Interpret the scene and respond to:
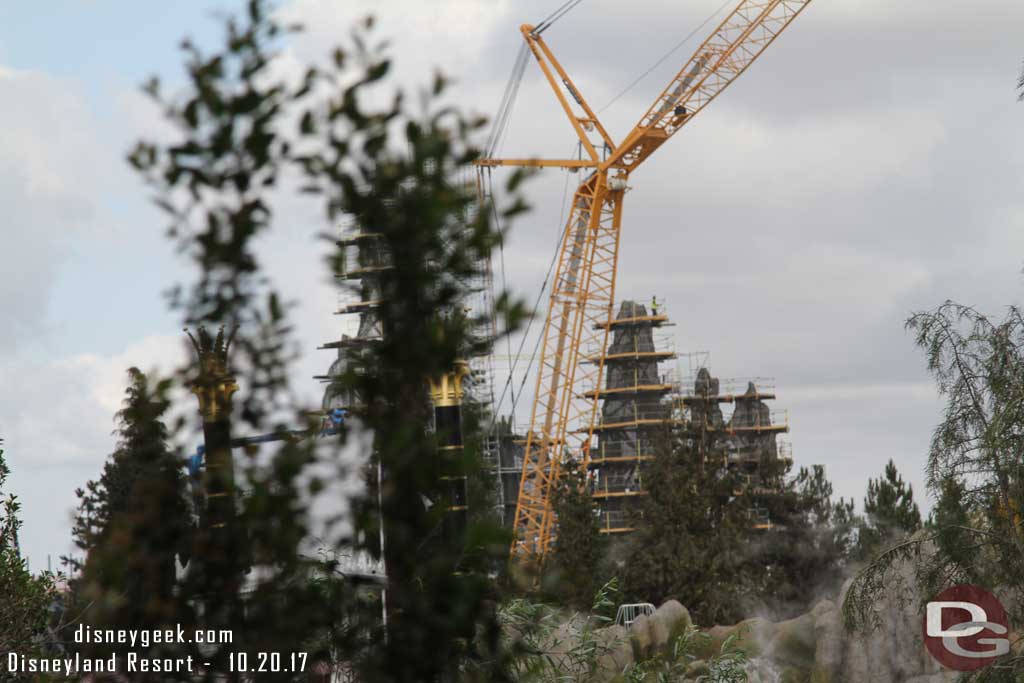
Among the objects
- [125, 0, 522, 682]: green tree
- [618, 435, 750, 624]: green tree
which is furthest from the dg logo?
[618, 435, 750, 624]: green tree

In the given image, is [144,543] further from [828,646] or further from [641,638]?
[641,638]

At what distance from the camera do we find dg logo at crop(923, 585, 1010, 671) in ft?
63.4

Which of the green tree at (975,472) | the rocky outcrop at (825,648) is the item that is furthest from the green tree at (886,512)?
the green tree at (975,472)

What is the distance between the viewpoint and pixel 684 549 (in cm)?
4231

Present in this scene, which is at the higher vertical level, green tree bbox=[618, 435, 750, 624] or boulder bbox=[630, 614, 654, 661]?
green tree bbox=[618, 435, 750, 624]

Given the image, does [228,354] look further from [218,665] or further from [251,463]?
[218,665]

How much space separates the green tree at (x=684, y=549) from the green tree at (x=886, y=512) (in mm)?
10741

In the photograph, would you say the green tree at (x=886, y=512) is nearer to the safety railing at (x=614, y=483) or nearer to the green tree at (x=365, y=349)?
the safety railing at (x=614, y=483)

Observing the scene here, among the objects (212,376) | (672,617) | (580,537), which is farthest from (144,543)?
(580,537)

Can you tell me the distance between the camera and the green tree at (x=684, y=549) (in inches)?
1645

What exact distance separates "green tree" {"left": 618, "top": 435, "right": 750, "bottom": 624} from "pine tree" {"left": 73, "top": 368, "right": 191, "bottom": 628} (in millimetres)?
37658

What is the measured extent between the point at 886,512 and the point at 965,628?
35.1 m

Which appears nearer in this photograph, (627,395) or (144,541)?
(144,541)

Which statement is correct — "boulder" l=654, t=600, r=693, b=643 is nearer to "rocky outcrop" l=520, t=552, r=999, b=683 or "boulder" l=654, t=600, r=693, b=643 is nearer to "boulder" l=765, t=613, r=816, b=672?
"rocky outcrop" l=520, t=552, r=999, b=683
